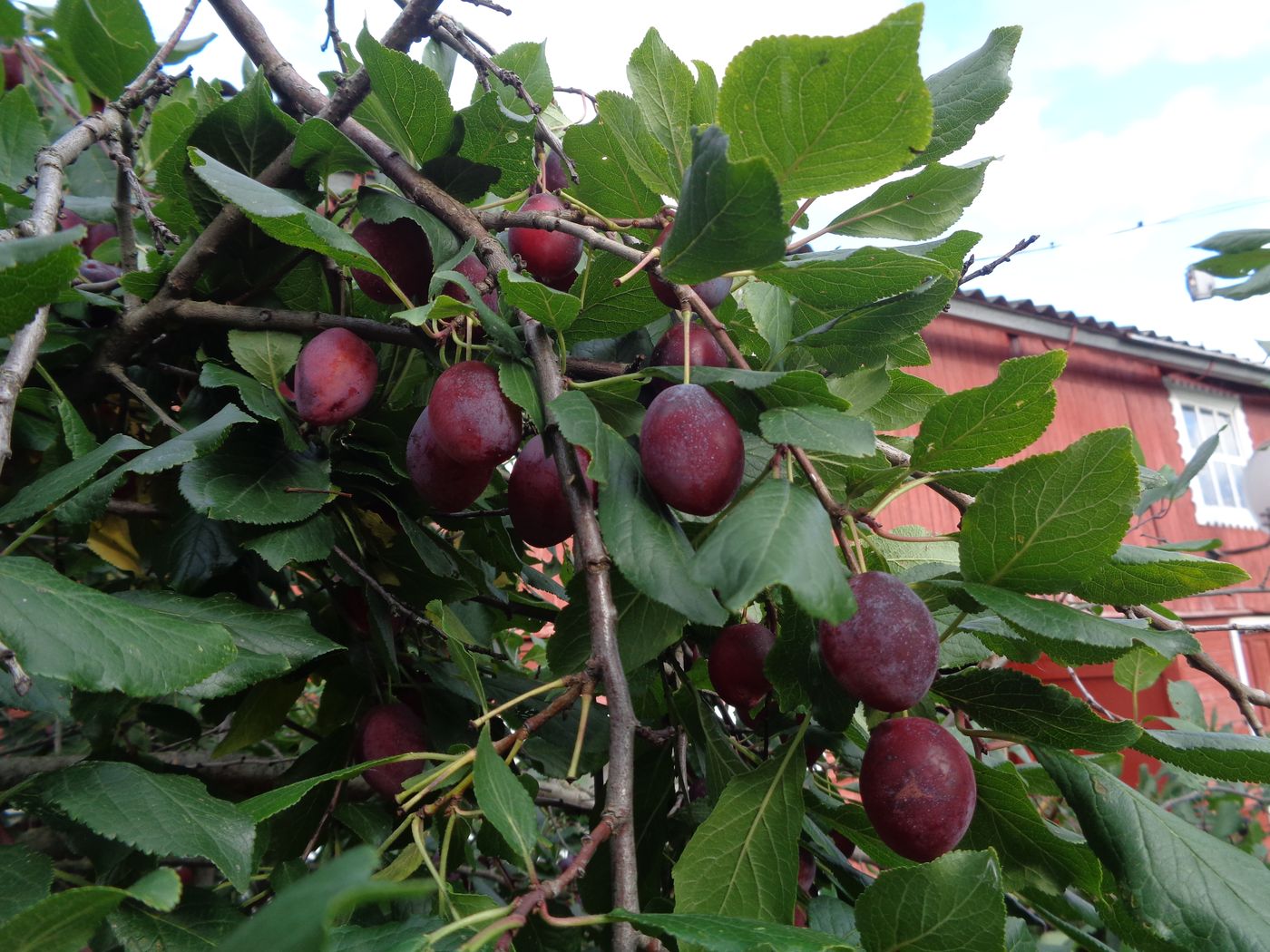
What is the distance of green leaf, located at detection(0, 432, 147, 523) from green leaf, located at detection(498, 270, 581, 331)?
294mm

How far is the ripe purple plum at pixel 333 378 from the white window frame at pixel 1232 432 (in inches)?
323

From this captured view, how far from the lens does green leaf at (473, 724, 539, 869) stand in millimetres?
423

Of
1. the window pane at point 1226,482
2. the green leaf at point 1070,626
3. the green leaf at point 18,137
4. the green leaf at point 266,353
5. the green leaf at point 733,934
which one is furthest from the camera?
the window pane at point 1226,482

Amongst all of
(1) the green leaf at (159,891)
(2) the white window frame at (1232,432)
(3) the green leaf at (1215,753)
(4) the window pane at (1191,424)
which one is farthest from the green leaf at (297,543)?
(4) the window pane at (1191,424)

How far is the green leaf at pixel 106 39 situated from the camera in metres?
0.87

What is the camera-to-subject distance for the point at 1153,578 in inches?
21.0

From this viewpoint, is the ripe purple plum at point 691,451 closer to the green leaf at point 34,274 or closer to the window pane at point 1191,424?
the green leaf at point 34,274

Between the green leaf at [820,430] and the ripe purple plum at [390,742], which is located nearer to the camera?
the green leaf at [820,430]

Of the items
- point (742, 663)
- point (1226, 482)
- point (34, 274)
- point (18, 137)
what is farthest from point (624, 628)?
point (1226, 482)

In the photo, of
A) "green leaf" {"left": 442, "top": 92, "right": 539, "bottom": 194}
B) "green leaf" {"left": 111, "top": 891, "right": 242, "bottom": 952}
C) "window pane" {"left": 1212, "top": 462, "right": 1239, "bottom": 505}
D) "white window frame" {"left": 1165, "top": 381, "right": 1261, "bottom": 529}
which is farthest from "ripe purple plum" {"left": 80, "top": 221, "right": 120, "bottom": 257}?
"window pane" {"left": 1212, "top": 462, "right": 1239, "bottom": 505}

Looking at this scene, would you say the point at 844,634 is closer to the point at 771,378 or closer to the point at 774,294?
the point at 771,378

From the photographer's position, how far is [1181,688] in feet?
6.56

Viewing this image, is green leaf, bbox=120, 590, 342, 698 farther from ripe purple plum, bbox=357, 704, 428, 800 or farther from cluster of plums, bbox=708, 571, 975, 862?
cluster of plums, bbox=708, 571, 975, 862

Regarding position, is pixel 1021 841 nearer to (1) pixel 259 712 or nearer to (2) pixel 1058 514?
(2) pixel 1058 514
